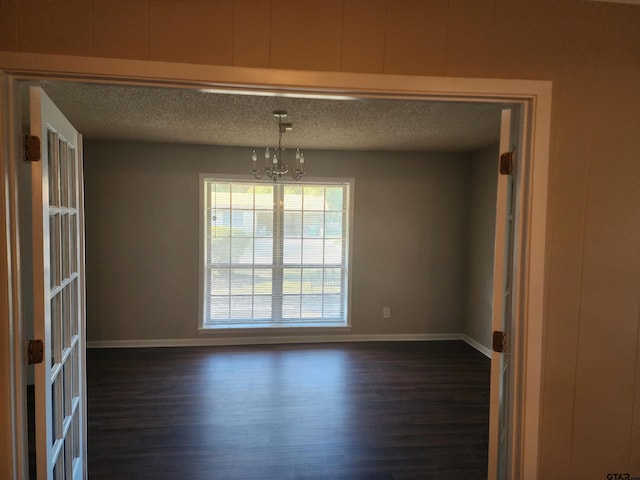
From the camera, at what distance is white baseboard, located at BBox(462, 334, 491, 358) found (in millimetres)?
4625

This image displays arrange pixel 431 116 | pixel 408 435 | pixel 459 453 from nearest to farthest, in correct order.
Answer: pixel 459 453
pixel 408 435
pixel 431 116

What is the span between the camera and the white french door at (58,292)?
1358 millimetres

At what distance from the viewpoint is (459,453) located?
2.62m

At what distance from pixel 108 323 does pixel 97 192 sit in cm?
159

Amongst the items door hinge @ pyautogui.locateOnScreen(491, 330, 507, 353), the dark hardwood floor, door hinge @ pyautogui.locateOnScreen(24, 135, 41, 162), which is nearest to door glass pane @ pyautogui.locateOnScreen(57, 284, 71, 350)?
door hinge @ pyautogui.locateOnScreen(24, 135, 41, 162)

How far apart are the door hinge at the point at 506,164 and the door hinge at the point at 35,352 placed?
72.7 inches

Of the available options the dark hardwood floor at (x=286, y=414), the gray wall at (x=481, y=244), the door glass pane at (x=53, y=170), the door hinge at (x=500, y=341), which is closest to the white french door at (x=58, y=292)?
the door glass pane at (x=53, y=170)

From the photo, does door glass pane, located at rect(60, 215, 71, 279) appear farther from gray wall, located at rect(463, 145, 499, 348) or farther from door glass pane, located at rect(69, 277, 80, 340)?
gray wall, located at rect(463, 145, 499, 348)

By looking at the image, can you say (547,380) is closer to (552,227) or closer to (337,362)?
(552,227)

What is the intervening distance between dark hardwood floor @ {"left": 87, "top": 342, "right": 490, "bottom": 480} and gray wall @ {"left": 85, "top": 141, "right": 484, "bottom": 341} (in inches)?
21.1

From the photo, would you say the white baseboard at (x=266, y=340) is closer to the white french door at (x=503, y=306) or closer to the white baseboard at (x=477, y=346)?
the white baseboard at (x=477, y=346)

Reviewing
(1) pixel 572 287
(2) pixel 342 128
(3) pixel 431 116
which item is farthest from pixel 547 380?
(2) pixel 342 128

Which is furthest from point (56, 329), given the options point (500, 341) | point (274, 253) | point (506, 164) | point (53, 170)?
point (274, 253)

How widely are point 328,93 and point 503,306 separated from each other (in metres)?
1.07
